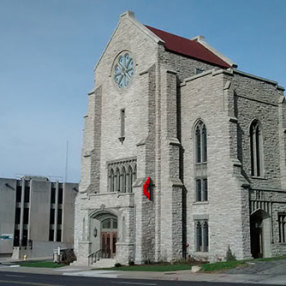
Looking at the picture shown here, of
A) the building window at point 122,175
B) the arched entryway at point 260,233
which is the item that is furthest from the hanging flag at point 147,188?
the arched entryway at point 260,233

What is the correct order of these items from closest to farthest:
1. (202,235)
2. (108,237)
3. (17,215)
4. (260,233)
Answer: (260,233) → (202,235) → (108,237) → (17,215)

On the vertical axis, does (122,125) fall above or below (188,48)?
below

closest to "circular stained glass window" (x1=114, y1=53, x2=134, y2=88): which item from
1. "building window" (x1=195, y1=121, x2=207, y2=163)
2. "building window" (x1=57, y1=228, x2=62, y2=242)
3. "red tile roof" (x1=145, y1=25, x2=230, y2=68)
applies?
"red tile roof" (x1=145, y1=25, x2=230, y2=68)

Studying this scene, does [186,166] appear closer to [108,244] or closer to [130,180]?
[130,180]

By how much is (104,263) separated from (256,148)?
1314 centimetres

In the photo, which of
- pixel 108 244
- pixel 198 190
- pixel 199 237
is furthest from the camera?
pixel 108 244

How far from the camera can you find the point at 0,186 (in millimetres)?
62156

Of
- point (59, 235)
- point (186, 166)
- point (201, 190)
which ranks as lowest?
point (59, 235)

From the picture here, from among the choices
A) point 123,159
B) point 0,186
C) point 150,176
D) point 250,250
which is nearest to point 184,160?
point 150,176

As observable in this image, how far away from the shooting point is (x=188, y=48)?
40.3 m

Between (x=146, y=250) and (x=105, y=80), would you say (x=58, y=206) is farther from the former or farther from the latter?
(x=146, y=250)

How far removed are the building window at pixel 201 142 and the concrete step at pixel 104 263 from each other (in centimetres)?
902

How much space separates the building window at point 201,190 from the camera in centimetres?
3297

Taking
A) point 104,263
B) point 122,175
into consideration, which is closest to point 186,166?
point 122,175
